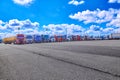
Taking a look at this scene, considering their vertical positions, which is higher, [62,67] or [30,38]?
[30,38]

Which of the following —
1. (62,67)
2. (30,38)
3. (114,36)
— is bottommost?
(62,67)

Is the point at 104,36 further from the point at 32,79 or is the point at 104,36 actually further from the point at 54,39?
the point at 32,79

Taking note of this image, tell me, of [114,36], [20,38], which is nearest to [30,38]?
[20,38]

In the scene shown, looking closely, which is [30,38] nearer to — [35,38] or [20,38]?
[20,38]

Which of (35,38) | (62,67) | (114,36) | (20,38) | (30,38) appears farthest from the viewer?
(114,36)

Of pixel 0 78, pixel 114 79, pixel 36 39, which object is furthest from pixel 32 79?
pixel 36 39

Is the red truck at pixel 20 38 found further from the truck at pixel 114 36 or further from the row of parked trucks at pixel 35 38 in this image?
the truck at pixel 114 36

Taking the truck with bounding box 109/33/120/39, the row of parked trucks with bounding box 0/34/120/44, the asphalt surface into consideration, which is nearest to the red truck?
the row of parked trucks with bounding box 0/34/120/44

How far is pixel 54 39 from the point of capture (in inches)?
4092

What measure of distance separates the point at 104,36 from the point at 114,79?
11497cm

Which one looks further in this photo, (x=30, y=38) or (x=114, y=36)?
(x=114, y=36)

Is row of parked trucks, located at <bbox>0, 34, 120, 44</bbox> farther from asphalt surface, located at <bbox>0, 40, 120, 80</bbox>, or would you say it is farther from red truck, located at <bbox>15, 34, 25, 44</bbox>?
asphalt surface, located at <bbox>0, 40, 120, 80</bbox>

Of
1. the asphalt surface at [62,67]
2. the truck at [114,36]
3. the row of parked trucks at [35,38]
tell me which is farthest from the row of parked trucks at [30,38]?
the asphalt surface at [62,67]

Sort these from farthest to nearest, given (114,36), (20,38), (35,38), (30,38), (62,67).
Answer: (114,36), (35,38), (30,38), (20,38), (62,67)
